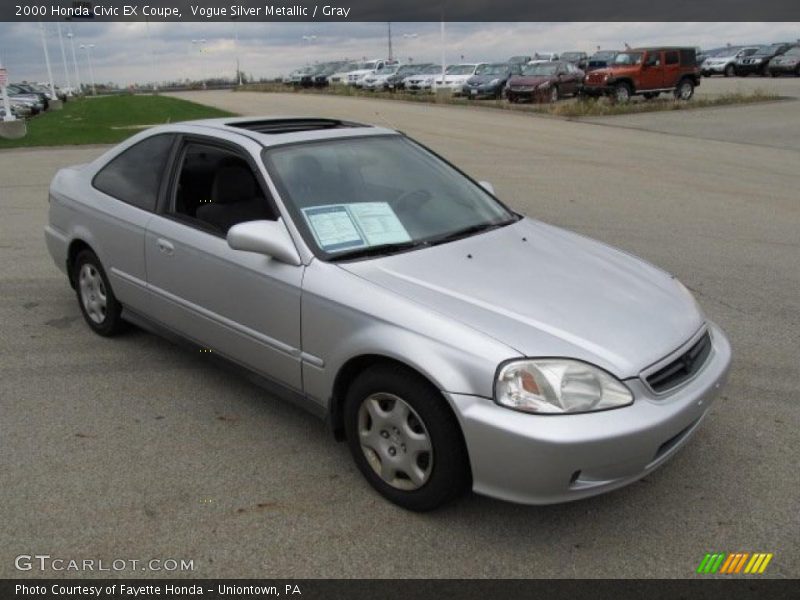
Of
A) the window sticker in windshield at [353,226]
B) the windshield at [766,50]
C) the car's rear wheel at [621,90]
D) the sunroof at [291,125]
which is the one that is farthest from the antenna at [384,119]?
the windshield at [766,50]

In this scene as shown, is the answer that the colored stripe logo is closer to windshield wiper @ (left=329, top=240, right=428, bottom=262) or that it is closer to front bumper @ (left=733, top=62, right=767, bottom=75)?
windshield wiper @ (left=329, top=240, right=428, bottom=262)

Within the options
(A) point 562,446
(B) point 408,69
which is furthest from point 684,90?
(A) point 562,446

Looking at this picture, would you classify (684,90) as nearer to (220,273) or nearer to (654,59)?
(654,59)

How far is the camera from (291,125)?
4.15 metres

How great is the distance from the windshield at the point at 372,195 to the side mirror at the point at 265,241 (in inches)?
4.1

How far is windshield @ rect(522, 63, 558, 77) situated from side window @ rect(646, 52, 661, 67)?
146 inches

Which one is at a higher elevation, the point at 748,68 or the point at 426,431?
the point at 748,68

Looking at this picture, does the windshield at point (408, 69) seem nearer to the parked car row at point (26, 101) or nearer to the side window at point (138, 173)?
the parked car row at point (26, 101)

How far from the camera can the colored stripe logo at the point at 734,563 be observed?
2.62 m

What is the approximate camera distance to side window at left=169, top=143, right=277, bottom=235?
12.2 feet

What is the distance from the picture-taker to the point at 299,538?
2.80 meters

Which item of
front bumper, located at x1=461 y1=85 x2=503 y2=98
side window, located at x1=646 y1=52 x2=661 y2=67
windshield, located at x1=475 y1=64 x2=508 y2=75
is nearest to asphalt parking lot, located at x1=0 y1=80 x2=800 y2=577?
side window, located at x1=646 y1=52 x2=661 y2=67

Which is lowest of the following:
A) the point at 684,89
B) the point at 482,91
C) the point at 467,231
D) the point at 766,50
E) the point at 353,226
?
the point at 482,91
